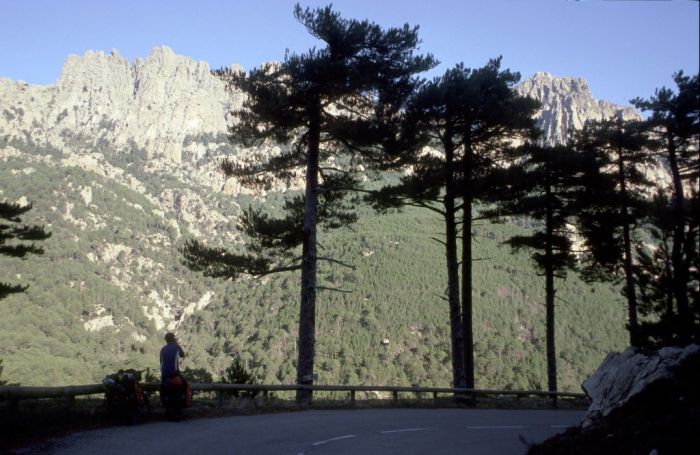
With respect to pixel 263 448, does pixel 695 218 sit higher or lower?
higher

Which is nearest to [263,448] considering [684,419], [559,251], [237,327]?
[684,419]

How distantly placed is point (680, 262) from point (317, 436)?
662cm

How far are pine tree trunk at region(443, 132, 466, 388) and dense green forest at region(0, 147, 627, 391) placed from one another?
245 ft

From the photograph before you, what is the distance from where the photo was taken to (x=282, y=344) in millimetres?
130250

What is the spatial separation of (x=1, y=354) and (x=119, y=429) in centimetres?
10805

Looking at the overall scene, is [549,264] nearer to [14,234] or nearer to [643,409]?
[643,409]

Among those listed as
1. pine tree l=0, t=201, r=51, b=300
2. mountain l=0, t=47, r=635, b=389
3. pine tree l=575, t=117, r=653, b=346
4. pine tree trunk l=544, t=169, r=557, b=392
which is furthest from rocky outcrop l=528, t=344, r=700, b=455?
mountain l=0, t=47, r=635, b=389

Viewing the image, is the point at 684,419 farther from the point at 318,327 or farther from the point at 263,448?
the point at 318,327

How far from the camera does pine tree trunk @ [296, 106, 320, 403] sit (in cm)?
1720

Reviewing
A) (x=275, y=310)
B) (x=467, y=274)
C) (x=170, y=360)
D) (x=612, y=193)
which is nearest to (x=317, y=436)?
(x=170, y=360)

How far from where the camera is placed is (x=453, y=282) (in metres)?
19.2

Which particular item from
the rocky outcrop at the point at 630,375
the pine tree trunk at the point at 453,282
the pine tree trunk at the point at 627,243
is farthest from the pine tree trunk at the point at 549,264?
the rocky outcrop at the point at 630,375

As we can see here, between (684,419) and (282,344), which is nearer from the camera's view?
(684,419)

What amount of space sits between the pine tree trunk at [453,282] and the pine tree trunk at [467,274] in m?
0.45
